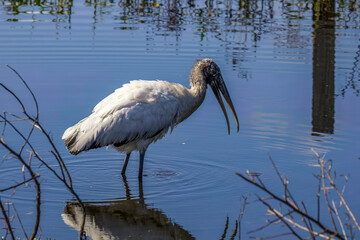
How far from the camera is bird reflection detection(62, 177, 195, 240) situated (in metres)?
5.86

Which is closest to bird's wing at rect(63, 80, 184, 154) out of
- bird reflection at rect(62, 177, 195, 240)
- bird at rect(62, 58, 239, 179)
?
bird at rect(62, 58, 239, 179)

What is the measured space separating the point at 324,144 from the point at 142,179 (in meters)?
2.36

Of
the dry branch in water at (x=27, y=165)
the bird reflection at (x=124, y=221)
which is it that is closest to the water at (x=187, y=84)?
the bird reflection at (x=124, y=221)

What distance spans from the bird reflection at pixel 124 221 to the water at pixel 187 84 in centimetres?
2

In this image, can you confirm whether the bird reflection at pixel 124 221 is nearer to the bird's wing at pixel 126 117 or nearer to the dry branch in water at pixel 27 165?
the dry branch in water at pixel 27 165

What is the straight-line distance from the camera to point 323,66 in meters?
12.0

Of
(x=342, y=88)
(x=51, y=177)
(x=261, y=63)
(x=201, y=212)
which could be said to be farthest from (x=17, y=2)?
(x=201, y=212)

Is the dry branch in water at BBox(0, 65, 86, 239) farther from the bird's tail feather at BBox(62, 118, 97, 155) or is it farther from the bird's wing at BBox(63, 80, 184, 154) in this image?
the bird's wing at BBox(63, 80, 184, 154)

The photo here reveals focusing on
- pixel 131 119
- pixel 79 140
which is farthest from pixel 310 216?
pixel 79 140

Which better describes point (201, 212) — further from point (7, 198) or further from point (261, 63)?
point (261, 63)

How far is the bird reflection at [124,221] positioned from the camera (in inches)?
231

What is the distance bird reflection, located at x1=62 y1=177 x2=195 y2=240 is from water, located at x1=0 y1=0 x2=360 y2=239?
0.02m

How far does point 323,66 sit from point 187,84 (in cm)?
250

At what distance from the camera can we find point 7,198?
664 centimetres
